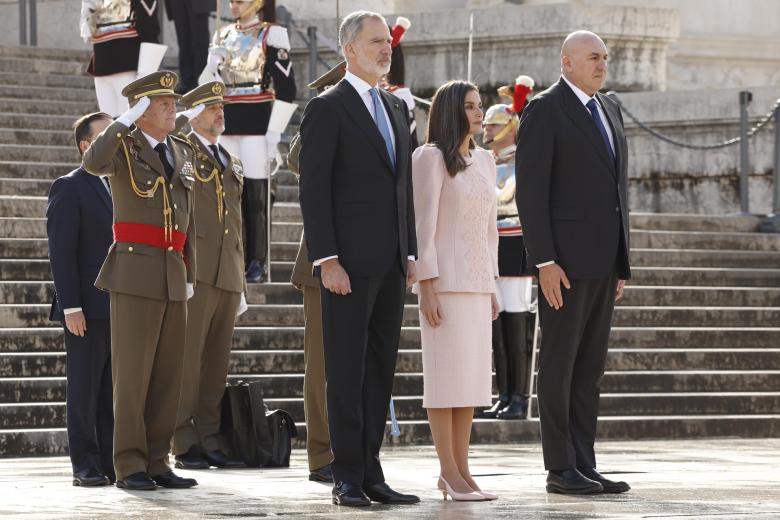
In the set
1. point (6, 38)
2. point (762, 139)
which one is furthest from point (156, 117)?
point (6, 38)

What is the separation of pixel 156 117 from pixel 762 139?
979cm

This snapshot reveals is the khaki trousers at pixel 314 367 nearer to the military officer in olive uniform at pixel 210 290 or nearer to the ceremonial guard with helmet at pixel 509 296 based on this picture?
the military officer in olive uniform at pixel 210 290

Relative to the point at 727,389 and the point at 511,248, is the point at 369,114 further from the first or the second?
the point at 727,389

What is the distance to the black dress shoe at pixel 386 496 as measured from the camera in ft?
23.7

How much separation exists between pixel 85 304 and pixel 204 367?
3.67 feet

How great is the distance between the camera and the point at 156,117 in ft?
26.6

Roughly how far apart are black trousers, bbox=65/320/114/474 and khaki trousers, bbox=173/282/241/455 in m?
0.64

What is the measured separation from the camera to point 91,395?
844cm

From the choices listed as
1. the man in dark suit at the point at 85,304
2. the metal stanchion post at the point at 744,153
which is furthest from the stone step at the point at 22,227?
the metal stanchion post at the point at 744,153

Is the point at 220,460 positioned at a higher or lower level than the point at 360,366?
lower

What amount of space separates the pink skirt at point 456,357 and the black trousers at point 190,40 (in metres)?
Answer: 8.41

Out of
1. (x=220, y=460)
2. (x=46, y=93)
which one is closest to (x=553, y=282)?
(x=220, y=460)

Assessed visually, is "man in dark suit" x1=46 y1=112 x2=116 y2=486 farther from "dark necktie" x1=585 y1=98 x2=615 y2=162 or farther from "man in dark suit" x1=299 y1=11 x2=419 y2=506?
"dark necktie" x1=585 y1=98 x2=615 y2=162

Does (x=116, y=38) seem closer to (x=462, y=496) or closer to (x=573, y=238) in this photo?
(x=573, y=238)
